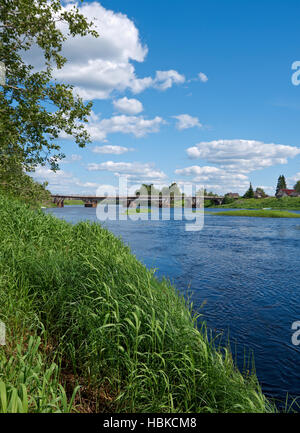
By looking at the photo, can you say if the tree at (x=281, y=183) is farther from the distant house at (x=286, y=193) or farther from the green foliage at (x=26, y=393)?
the green foliage at (x=26, y=393)

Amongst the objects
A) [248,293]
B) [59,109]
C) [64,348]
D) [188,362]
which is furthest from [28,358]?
[59,109]

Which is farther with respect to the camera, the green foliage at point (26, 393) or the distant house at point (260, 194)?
the distant house at point (260, 194)

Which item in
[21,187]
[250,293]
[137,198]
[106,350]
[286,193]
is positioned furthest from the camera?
[286,193]

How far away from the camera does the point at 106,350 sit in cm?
532

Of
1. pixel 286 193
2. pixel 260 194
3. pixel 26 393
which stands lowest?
pixel 26 393

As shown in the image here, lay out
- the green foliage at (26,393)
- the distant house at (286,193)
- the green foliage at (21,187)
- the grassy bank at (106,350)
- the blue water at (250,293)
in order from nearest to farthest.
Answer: the green foliage at (26,393) → the grassy bank at (106,350) → the blue water at (250,293) → the green foliage at (21,187) → the distant house at (286,193)

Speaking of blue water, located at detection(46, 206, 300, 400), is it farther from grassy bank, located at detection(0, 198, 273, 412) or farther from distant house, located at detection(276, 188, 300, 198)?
distant house, located at detection(276, 188, 300, 198)

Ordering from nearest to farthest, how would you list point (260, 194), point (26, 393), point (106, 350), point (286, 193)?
point (26, 393), point (106, 350), point (286, 193), point (260, 194)

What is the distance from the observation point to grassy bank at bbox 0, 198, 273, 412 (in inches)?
166

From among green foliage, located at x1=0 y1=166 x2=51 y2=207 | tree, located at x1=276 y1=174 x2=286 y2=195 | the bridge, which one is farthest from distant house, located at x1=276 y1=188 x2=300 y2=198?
green foliage, located at x1=0 y1=166 x2=51 y2=207

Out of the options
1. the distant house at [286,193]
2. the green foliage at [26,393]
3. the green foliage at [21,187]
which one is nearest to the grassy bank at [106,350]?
the green foliage at [26,393]

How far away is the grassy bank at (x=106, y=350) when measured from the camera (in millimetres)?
4215

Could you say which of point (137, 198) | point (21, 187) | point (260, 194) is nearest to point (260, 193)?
point (260, 194)

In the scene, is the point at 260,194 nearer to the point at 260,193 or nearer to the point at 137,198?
the point at 260,193
